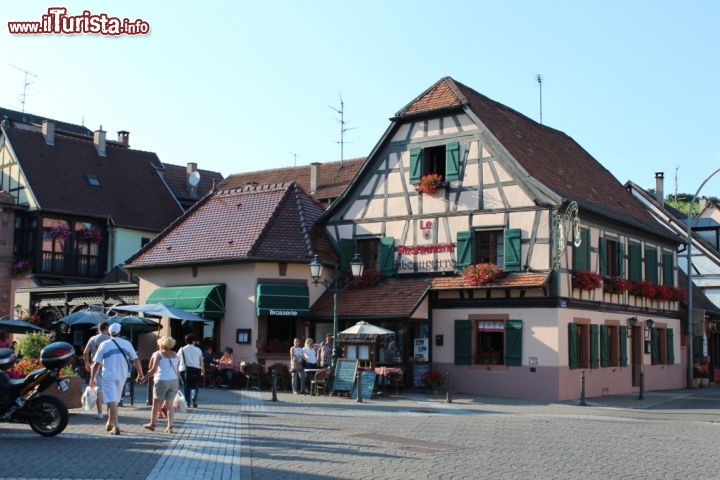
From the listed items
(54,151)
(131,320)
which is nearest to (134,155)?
(54,151)

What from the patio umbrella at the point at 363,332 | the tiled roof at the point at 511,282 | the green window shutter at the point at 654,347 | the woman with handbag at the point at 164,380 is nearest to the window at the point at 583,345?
the tiled roof at the point at 511,282

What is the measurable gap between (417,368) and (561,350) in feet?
14.3

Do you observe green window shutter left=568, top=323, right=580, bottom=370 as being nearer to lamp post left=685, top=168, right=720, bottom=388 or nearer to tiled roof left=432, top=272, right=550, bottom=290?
tiled roof left=432, top=272, right=550, bottom=290

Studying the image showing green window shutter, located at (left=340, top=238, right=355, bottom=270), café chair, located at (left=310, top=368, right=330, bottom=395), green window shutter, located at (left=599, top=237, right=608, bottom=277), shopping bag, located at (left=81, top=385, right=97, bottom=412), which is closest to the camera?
shopping bag, located at (left=81, top=385, right=97, bottom=412)

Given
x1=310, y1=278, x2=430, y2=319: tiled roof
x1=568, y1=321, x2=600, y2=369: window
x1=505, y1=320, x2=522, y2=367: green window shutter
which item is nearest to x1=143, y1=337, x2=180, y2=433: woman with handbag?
x1=310, y1=278, x2=430, y2=319: tiled roof

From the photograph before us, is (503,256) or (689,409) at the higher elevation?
(503,256)

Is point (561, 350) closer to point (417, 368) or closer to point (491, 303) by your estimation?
point (491, 303)

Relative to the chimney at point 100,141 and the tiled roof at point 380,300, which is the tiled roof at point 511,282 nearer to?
the tiled roof at point 380,300

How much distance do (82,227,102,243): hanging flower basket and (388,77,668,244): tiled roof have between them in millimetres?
20435

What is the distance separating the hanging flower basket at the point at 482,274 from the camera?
26.5 metres

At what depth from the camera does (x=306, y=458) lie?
41.0 ft

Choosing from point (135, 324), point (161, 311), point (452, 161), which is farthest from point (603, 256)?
point (135, 324)

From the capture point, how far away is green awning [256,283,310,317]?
28453 mm

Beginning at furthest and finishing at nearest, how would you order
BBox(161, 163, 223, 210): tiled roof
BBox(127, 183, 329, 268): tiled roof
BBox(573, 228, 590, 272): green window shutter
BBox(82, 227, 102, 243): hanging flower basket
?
BBox(161, 163, 223, 210): tiled roof, BBox(82, 227, 102, 243): hanging flower basket, BBox(127, 183, 329, 268): tiled roof, BBox(573, 228, 590, 272): green window shutter
